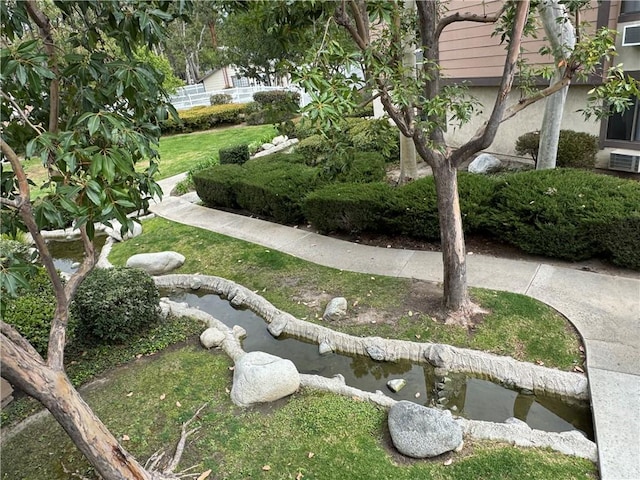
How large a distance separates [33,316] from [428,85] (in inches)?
188

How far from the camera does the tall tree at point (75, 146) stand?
2348mm

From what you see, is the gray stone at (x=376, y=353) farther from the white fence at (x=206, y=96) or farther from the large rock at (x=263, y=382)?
the white fence at (x=206, y=96)

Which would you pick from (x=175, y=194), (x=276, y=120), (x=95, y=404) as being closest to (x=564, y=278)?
(x=276, y=120)

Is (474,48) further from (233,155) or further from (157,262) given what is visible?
(157,262)

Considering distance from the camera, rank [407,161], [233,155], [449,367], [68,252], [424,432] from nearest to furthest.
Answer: [424,432]
[449,367]
[407,161]
[68,252]
[233,155]

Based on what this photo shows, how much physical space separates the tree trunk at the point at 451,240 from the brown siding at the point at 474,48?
5676 mm

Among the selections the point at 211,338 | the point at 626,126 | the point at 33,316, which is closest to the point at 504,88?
the point at 211,338

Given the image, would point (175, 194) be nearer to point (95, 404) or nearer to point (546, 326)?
point (95, 404)

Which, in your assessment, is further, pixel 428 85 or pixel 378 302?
pixel 378 302

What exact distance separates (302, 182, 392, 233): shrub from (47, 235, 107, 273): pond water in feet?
14.8

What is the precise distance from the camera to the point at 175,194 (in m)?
11.9

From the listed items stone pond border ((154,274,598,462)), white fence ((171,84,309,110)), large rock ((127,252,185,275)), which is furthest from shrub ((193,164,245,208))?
white fence ((171,84,309,110))

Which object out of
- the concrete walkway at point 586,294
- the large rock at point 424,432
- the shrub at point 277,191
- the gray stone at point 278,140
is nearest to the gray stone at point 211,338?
the concrete walkway at point 586,294

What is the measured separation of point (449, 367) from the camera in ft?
14.8
